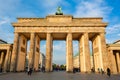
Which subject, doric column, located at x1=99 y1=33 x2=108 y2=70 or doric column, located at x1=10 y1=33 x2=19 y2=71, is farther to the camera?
doric column, located at x1=10 y1=33 x2=19 y2=71

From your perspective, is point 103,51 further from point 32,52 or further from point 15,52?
point 15,52

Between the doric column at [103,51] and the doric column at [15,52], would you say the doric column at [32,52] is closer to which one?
the doric column at [15,52]

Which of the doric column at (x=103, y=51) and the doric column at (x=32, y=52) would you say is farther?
the doric column at (x=32, y=52)

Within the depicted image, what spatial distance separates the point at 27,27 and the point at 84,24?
16.6 meters

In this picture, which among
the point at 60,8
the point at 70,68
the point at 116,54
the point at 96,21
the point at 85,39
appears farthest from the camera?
the point at 60,8

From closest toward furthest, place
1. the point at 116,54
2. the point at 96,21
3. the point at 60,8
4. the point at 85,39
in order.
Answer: the point at 85,39 < the point at 96,21 < the point at 116,54 < the point at 60,8

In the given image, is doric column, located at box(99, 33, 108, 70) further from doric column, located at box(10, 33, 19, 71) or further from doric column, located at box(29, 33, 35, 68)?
doric column, located at box(10, 33, 19, 71)

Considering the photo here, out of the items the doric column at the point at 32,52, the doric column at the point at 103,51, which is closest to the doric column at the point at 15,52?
the doric column at the point at 32,52

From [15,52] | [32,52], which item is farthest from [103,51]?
[15,52]

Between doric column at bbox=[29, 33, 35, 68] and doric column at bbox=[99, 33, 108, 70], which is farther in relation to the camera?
doric column at bbox=[29, 33, 35, 68]

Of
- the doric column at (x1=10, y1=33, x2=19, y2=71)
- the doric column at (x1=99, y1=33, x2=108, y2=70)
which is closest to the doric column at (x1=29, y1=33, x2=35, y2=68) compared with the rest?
the doric column at (x1=10, y1=33, x2=19, y2=71)

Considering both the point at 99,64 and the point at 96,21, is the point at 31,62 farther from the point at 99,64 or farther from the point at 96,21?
the point at 96,21

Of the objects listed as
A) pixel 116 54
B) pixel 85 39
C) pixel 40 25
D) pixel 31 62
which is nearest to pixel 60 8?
pixel 40 25

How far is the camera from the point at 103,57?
32062 millimetres
